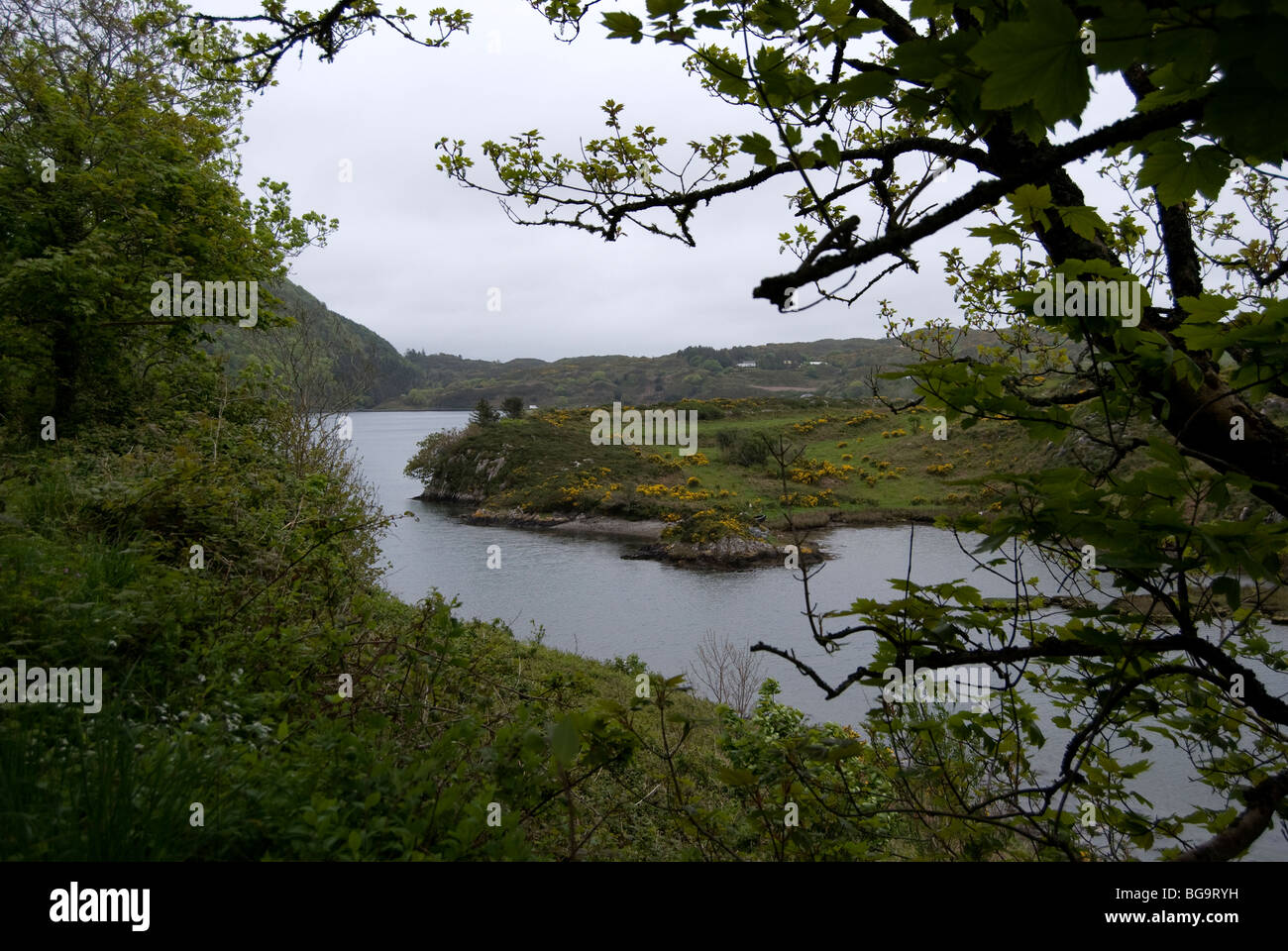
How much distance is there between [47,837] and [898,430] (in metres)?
33.7

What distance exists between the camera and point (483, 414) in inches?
1378

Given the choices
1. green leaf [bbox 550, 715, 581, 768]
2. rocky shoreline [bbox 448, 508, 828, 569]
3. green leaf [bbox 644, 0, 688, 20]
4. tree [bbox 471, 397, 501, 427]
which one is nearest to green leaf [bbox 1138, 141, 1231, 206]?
green leaf [bbox 644, 0, 688, 20]

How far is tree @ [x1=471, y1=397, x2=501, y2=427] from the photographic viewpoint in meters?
35.1

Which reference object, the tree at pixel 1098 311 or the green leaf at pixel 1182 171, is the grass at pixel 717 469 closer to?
the tree at pixel 1098 311

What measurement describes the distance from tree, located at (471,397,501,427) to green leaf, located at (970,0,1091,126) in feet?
115

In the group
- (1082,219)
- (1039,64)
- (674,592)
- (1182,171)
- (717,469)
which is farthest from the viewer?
(717,469)

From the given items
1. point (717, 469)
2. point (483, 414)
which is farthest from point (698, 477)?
point (483, 414)

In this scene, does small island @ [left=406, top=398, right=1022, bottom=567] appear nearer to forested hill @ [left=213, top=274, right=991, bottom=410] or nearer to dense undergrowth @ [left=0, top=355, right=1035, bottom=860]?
forested hill @ [left=213, top=274, right=991, bottom=410]

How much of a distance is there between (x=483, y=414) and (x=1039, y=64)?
3512 cm

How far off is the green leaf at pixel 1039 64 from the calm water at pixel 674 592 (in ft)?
25.5

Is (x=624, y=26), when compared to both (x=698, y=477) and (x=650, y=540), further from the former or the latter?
(x=698, y=477)
